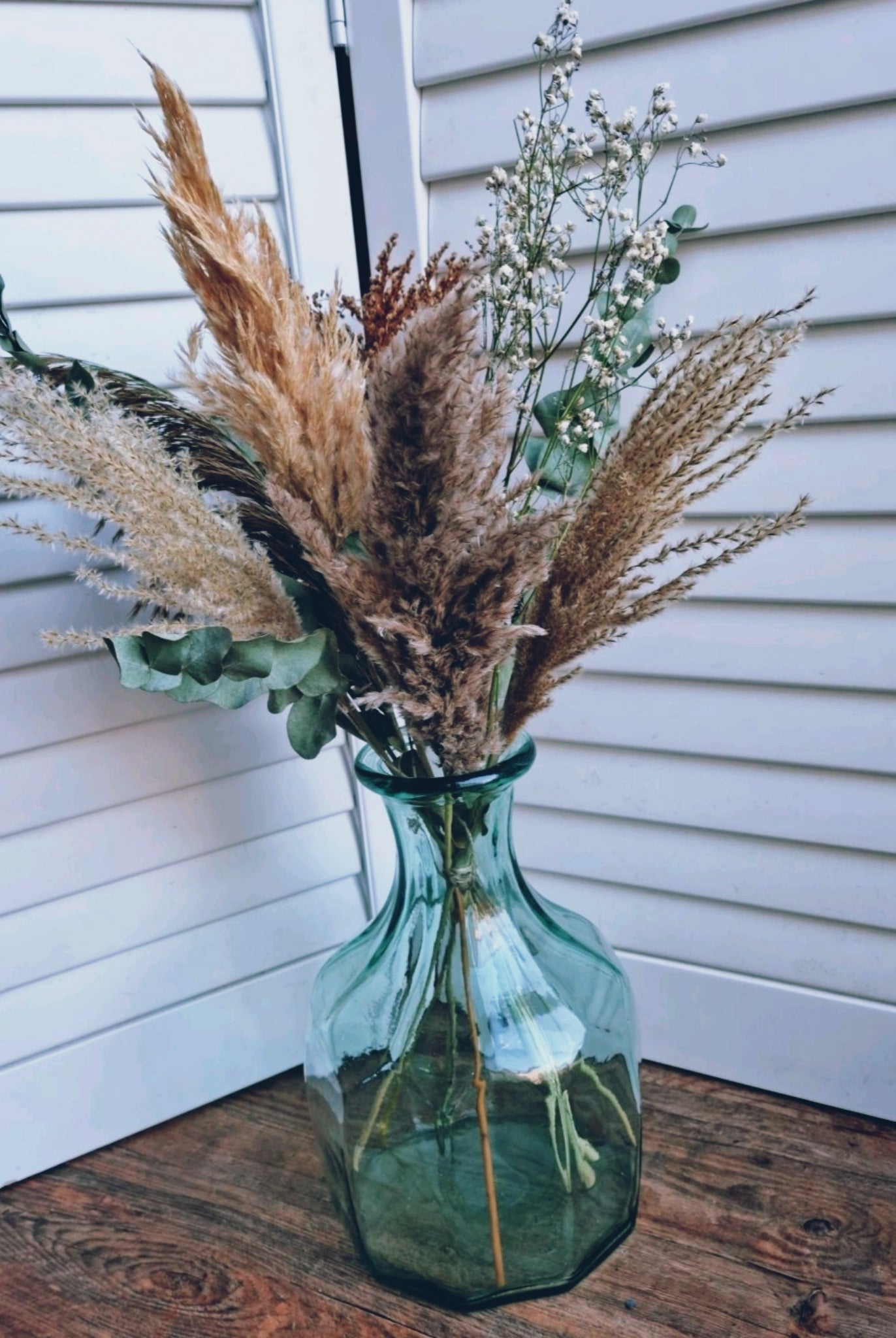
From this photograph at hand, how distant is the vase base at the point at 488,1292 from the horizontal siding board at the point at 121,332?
819mm

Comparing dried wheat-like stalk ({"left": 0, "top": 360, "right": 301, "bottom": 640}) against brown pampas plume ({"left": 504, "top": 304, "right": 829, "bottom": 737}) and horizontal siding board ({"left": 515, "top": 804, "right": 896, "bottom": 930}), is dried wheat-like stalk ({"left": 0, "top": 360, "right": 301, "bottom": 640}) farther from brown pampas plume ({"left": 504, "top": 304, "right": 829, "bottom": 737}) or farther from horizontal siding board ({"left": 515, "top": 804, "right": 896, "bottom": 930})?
horizontal siding board ({"left": 515, "top": 804, "right": 896, "bottom": 930})

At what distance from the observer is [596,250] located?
3.13 ft

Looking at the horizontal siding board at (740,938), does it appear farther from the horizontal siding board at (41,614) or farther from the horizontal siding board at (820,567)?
the horizontal siding board at (41,614)

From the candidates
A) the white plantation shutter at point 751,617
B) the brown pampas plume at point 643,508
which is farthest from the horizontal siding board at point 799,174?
the brown pampas plume at point 643,508

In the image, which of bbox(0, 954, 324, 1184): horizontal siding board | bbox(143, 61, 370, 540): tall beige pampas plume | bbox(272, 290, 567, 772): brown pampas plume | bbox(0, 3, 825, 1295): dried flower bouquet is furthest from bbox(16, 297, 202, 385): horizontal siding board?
bbox(0, 954, 324, 1184): horizontal siding board

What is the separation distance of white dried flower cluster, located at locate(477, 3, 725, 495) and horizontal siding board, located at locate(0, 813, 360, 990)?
1.82 ft

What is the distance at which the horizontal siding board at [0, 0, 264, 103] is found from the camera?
97 cm

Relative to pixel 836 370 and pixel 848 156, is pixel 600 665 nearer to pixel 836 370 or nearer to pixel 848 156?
pixel 836 370

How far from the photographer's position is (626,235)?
85cm

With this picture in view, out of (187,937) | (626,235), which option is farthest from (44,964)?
(626,235)

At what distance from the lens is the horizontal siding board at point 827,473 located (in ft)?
3.29

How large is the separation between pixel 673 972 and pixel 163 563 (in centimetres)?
74

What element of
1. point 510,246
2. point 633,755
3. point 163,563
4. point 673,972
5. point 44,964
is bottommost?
point 673,972

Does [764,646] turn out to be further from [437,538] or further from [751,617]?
[437,538]
